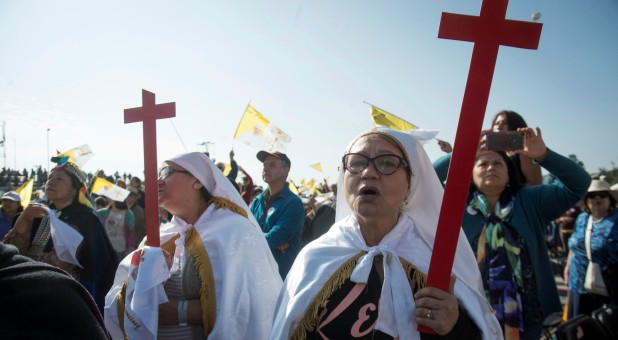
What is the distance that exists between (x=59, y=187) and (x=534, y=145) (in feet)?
14.1

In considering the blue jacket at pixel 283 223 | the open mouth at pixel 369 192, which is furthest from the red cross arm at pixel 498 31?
the blue jacket at pixel 283 223

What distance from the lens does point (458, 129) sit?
1.54 metres

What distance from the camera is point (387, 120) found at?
3305mm

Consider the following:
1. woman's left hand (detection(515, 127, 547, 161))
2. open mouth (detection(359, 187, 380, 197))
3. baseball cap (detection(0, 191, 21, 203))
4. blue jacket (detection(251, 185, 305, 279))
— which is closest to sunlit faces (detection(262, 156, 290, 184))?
blue jacket (detection(251, 185, 305, 279))

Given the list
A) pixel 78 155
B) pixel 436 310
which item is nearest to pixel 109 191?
pixel 78 155

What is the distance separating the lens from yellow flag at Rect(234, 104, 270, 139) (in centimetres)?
673

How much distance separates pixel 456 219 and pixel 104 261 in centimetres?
364

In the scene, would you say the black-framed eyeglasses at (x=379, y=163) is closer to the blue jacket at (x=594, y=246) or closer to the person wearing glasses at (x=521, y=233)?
the person wearing glasses at (x=521, y=233)

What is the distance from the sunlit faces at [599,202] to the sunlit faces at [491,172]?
340 cm

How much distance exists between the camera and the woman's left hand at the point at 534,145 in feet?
8.68

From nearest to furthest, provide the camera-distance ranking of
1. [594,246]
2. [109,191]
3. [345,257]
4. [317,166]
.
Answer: [345,257] < [594,246] < [109,191] < [317,166]

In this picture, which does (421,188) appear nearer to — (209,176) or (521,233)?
(521,233)

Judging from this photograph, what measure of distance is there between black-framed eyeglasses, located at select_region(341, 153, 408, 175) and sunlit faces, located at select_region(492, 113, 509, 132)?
5.35ft

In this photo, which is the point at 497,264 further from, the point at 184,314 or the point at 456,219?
the point at 184,314
